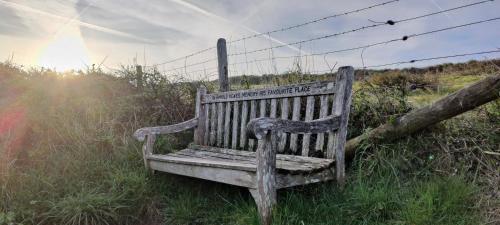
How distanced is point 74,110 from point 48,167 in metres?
1.15

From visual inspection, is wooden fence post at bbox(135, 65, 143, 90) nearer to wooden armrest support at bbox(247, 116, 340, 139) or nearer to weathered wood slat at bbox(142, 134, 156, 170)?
weathered wood slat at bbox(142, 134, 156, 170)

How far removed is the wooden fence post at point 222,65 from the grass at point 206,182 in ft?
1.02

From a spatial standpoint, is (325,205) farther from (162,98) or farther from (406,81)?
(162,98)

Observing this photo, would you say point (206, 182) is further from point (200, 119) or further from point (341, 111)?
point (341, 111)

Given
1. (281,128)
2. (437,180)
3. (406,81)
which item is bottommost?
(437,180)

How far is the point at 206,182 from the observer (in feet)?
12.9

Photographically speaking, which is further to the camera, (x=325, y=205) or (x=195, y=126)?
(x=195, y=126)

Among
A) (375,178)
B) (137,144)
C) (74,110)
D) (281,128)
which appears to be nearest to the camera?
(281,128)

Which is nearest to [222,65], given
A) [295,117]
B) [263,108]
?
[263,108]

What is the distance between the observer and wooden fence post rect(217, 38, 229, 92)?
4.99 metres

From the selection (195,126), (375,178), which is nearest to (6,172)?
(195,126)

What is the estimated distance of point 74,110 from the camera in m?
5.12

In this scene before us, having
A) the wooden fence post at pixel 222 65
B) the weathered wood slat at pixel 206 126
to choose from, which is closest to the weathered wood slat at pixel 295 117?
the weathered wood slat at pixel 206 126

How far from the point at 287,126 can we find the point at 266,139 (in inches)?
7.3
